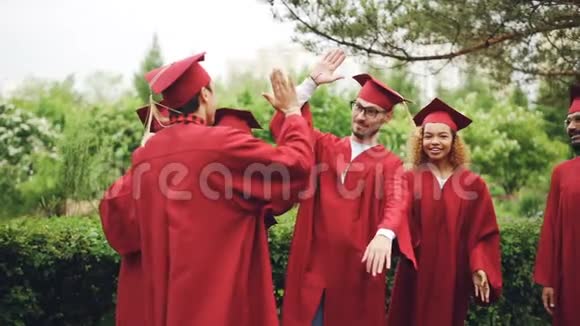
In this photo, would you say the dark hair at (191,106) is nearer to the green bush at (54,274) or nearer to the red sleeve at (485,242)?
the green bush at (54,274)

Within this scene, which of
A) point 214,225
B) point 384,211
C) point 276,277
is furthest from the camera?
point 276,277

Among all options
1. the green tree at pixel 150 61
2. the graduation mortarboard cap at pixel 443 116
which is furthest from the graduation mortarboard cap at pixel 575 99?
the green tree at pixel 150 61

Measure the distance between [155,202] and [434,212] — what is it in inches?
87.3

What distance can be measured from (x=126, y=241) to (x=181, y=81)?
34.9 inches

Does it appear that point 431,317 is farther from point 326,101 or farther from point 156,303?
point 326,101

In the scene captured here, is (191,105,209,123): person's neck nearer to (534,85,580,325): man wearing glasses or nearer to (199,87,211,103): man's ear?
(199,87,211,103): man's ear

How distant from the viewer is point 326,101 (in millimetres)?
18641

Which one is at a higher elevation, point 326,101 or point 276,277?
point 326,101

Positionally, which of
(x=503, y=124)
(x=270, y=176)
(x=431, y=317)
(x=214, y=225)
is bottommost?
(x=431, y=317)

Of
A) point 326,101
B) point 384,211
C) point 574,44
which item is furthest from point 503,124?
point 384,211

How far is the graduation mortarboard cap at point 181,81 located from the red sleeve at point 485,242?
234 cm

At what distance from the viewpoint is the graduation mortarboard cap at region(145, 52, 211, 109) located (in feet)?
12.3

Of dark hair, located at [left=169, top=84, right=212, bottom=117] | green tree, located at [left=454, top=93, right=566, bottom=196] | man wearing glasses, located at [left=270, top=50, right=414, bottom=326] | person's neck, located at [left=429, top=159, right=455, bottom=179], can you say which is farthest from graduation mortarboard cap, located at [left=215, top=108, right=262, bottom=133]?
green tree, located at [left=454, top=93, right=566, bottom=196]

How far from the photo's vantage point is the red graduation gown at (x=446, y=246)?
530 cm
